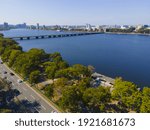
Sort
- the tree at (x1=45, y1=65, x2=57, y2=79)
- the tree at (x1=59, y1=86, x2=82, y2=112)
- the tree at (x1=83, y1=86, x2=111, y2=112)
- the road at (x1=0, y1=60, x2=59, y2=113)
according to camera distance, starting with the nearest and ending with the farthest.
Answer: the tree at (x1=59, y1=86, x2=82, y2=112) < the tree at (x1=83, y1=86, x2=111, y2=112) < the road at (x1=0, y1=60, x2=59, y2=113) < the tree at (x1=45, y1=65, x2=57, y2=79)

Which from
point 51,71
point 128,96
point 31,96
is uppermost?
point 51,71

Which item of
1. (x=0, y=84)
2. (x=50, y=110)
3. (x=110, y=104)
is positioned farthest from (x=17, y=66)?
(x=110, y=104)

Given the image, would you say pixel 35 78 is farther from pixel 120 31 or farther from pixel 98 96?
pixel 120 31

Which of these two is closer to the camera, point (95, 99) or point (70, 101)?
point (70, 101)

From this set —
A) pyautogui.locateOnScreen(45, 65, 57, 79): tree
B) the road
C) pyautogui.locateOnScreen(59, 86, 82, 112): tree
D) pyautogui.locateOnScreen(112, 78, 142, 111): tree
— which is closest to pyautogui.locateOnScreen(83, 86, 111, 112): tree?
pyautogui.locateOnScreen(59, 86, 82, 112): tree

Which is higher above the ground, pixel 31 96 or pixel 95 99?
pixel 95 99

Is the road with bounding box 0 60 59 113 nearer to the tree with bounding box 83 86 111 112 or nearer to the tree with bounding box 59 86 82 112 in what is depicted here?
the tree with bounding box 59 86 82 112

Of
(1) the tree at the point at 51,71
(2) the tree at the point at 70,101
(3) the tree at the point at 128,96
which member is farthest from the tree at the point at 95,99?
(1) the tree at the point at 51,71

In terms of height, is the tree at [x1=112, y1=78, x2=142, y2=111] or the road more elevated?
the tree at [x1=112, y1=78, x2=142, y2=111]

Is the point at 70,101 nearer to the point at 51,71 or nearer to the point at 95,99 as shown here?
the point at 95,99

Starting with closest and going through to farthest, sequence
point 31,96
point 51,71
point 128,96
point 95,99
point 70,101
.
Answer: point 70,101, point 95,99, point 128,96, point 31,96, point 51,71

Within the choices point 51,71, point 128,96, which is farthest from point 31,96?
point 128,96
